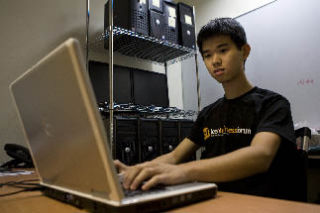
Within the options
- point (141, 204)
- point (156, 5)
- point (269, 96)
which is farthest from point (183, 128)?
point (141, 204)

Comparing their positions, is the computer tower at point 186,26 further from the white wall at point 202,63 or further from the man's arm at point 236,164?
the man's arm at point 236,164

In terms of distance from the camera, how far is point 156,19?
2.04 metres

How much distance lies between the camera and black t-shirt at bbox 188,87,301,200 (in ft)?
2.78

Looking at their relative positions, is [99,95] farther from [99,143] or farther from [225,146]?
[99,143]

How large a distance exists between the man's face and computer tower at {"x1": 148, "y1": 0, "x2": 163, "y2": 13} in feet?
3.56

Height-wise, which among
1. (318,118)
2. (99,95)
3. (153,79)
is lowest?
(318,118)

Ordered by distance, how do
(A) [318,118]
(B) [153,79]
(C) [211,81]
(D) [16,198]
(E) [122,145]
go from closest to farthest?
(D) [16,198] < (E) [122,145] < (A) [318,118] < (B) [153,79] < (C) [211,81]

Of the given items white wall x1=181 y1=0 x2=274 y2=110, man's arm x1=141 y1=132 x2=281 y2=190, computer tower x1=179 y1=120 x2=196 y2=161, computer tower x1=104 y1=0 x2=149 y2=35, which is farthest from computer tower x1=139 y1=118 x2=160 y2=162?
man's arm x1=141 y1=132 x2=281 y2=190

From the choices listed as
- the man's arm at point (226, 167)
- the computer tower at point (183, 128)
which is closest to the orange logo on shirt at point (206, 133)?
the man's arm at point (226, 167)

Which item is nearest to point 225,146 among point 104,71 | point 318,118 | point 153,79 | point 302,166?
point 302,166

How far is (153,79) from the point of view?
2348mm

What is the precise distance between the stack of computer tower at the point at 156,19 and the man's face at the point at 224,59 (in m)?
1.00

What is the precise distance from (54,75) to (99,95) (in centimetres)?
152

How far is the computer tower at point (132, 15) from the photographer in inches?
73.7
